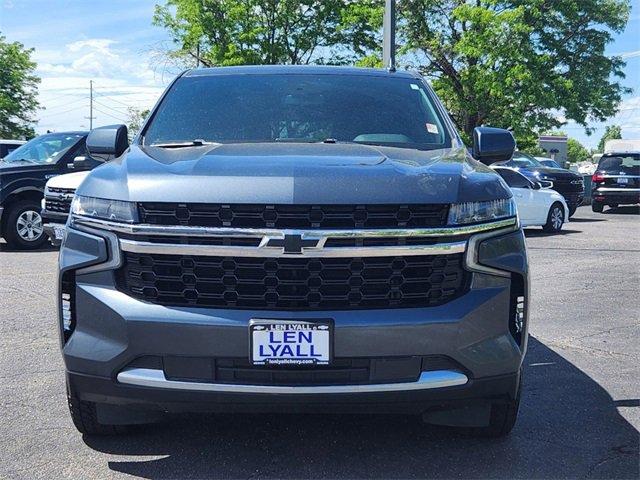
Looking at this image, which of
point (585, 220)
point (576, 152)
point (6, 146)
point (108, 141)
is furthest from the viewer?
point (576, 152)

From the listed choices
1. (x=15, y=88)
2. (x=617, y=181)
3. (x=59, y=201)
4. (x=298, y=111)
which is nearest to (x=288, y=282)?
(x=298, y=111)

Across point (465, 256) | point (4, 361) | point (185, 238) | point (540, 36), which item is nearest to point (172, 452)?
point (185, 238)

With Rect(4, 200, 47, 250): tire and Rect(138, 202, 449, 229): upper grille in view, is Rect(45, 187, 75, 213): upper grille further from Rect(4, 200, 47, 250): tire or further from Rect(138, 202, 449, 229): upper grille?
Rect(138, 202, 449, 229): upper grille

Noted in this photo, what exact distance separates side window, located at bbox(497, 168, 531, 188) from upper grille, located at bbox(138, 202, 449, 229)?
1280cm

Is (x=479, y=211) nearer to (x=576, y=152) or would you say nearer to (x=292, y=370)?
(x=292, y=370)

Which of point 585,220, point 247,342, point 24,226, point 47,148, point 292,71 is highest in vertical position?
point 292,71

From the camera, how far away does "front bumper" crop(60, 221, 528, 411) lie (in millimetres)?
3031

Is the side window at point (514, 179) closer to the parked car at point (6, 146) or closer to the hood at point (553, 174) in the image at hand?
the hood at point (553, 174)

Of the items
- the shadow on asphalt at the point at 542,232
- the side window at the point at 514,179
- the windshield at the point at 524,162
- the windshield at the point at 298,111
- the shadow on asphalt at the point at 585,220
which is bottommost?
the shadow on asphalt at the point at 585,220

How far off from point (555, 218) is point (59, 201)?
1008cm

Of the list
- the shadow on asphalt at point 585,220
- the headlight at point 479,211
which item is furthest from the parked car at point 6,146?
the headlight at point 479,211

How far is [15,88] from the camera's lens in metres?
48.7

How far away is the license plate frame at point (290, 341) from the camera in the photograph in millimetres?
3014

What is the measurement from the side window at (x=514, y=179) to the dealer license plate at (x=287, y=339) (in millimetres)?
13039
